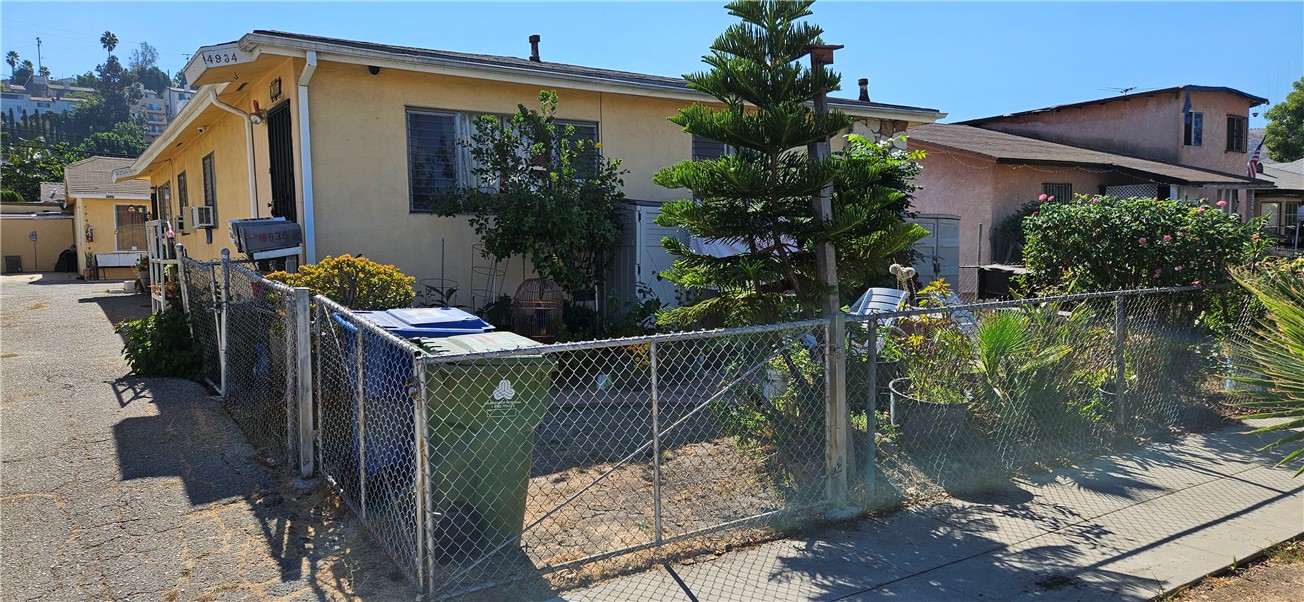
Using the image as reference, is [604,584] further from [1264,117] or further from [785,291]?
[1264,117]

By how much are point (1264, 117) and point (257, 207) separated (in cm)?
4285

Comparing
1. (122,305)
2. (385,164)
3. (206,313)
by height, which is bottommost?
(122,305)

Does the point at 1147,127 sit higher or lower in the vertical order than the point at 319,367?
higher

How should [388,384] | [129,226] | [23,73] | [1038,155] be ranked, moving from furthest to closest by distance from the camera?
[23,73]
[129,226]
[1038,155]
[388,384]

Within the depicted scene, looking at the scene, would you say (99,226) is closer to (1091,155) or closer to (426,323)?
(426,323)

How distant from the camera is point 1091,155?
2041 cm

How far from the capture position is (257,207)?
1022 cm

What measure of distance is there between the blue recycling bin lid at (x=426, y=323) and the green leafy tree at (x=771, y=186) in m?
1.34

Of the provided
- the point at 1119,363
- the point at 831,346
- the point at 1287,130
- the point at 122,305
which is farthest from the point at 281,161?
the point at 1287,130

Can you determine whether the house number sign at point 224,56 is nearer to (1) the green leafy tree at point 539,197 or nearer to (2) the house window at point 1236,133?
(1) the green leafy tree at point 539,197

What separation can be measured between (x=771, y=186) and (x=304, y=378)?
10.1ft

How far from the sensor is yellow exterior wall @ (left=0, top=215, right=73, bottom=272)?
3119 cm

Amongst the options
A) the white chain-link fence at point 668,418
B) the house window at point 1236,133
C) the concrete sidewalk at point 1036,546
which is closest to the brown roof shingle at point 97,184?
the white chain-link fence at point 668,418

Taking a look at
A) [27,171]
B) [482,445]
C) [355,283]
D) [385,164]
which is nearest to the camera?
[482,445]
